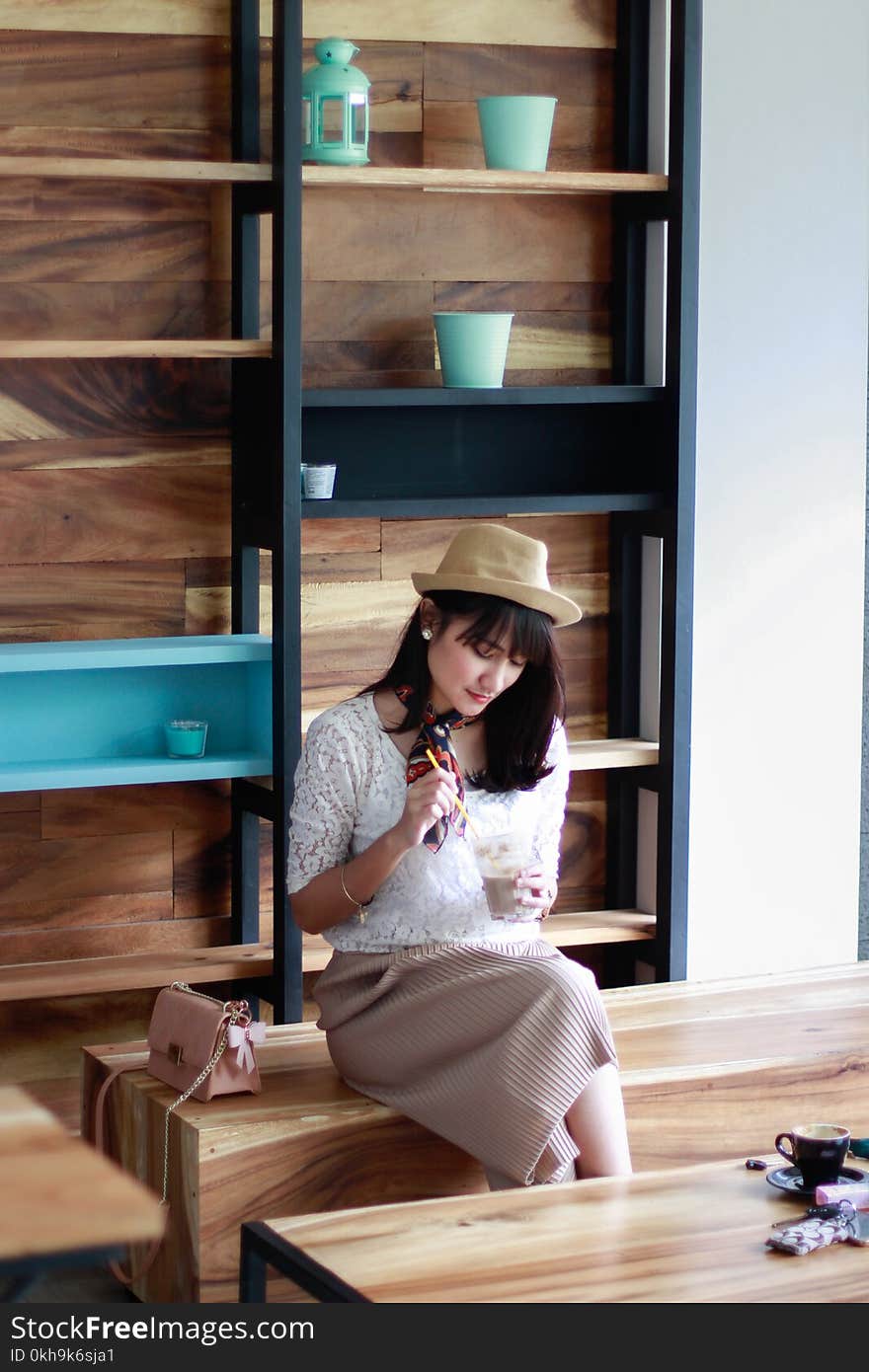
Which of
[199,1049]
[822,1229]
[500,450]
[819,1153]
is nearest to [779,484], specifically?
[500,450]

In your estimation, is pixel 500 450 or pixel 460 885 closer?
pixel 460 885

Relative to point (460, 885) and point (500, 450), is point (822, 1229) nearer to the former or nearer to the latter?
point (460, 885)

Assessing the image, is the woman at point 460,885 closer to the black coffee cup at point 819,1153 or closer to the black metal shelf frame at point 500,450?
the black coffee cup at point 819,1153

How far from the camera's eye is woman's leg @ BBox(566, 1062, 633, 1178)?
247 centimetres

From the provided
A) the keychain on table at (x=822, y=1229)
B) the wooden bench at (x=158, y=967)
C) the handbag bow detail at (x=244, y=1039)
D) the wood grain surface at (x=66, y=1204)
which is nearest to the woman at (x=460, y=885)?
the handbag bow detail at (x=244, y=1039)

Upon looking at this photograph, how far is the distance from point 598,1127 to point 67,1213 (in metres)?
1.57

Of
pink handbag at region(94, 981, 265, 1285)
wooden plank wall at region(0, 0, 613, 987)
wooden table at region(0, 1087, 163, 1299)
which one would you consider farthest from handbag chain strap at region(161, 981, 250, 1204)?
wooden table at region(0, 1087, 163, 1299)

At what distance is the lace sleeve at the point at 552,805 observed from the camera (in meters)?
2.77

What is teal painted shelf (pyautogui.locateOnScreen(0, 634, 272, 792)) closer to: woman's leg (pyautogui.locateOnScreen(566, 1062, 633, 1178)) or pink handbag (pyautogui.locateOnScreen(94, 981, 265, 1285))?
pink handbag (pyautogui.locateOnScreen(94, 981, 265, 1285))

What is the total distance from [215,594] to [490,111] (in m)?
1.04

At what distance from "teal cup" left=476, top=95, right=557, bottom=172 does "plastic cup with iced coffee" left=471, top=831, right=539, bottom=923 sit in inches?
56.5

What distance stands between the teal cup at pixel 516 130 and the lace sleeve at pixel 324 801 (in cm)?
125

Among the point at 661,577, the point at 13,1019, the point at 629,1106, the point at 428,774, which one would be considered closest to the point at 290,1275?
the point at 428,774

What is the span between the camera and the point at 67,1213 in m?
1.00
